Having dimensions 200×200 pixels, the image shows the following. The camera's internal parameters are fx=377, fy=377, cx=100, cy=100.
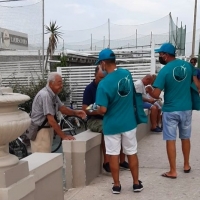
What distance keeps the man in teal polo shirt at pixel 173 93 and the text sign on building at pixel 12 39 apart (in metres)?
4.84

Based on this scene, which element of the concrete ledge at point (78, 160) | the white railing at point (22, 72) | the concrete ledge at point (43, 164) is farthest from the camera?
the white railing at point (22, 72)

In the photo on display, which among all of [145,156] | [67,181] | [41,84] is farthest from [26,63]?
[67,181]

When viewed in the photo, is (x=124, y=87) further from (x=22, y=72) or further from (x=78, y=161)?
(x=22, y=72)

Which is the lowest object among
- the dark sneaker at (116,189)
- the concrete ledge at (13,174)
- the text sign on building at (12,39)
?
the dark sneaker at (116,189)

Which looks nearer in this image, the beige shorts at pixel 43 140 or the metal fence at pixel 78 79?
the beige shorts at pixel 43 140

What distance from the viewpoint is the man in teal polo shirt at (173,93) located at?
4895 mm

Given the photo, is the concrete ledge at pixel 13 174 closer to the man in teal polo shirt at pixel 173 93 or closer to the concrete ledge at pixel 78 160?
the concrete ledge at pixel 78 160

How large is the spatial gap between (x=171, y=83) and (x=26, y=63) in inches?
286

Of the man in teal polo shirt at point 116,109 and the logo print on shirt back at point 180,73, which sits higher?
the logo print on shirt back at point 180,73

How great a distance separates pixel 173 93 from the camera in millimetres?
4977

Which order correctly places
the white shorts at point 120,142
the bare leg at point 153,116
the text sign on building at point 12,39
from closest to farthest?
the white shorts at point 120,142 → the text sign on building at point 12,39 → the bare leg at point 153,116

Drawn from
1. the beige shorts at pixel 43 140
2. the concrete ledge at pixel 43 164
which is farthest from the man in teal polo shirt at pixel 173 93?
the concrete ledge at pixel 43 164

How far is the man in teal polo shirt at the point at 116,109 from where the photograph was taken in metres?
4.23

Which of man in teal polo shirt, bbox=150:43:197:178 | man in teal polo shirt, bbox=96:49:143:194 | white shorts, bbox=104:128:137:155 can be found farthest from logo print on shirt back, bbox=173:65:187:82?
white shorts, bbox=104:128:137:155
